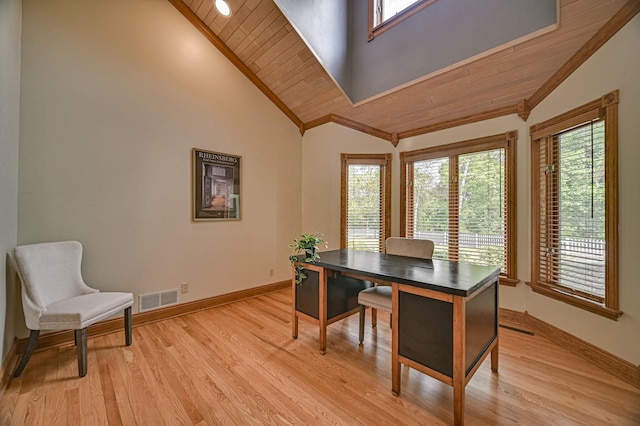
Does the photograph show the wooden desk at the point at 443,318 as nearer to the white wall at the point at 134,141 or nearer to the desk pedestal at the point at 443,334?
the desk pedestal at the point at 443,334

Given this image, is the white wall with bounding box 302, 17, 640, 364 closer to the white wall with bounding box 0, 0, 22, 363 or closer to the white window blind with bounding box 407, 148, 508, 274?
the white window blind with bounding box 407, 148, 508, 274

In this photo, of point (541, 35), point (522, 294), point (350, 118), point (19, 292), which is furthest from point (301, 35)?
point (522, 294)

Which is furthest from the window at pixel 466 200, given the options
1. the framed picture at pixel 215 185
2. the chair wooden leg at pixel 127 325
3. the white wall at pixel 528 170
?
the chair wooden leg at pixel 127 325

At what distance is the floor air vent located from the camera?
9.32ft

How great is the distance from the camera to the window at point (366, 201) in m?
4.01

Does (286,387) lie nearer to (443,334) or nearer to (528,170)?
(443,334)

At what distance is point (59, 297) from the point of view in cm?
221

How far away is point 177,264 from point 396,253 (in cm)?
247

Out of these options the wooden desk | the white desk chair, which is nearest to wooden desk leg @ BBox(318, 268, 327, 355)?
the wooden desk

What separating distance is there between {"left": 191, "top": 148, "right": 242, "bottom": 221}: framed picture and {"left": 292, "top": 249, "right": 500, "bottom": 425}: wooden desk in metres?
1.98

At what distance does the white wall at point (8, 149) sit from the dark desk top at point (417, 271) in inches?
89.4

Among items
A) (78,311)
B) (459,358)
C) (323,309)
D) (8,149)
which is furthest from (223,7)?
(459,358)

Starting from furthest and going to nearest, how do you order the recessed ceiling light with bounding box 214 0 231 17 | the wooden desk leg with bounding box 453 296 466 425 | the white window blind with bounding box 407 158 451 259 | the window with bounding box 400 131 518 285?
the white window blind with bounding box 407 158 451 259, the window with bounding box 400 131 518 285, the recessed ceiling light with bounding box 214 0 231 17, the wooden desk leg with bounding box 453 296 466 425

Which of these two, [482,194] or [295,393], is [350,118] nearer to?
[482,194]
